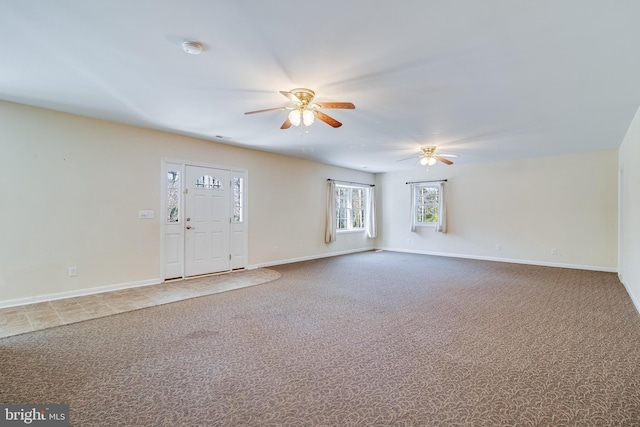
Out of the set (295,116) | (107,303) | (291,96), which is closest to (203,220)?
(107,303)

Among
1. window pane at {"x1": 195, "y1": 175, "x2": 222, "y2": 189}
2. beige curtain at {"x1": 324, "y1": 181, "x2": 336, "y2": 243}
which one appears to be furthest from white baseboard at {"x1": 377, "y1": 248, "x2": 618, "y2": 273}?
window pane at {"x1": 195, "y1": 175, "x2": 222, "y2": 189}

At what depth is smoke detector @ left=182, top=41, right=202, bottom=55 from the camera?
2363mm

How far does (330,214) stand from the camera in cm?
803

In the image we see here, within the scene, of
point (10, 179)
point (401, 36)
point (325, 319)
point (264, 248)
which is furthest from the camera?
point (264, 248)

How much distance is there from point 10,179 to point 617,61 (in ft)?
22.2

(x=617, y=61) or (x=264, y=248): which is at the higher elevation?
(x=617, y=61)

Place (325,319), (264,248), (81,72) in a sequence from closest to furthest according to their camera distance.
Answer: (81,72)
(325,319)
(264,248)

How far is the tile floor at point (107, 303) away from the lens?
3.25 m

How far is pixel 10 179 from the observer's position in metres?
3.76

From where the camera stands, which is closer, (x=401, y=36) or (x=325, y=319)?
(x=401, y=36)

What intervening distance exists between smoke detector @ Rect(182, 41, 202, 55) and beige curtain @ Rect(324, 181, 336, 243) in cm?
579

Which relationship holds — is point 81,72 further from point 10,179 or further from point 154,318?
point 154,318

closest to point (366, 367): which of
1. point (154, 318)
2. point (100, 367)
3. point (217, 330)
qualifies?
point (217, 330)

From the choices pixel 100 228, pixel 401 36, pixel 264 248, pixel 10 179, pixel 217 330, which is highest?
pixel 401 36
